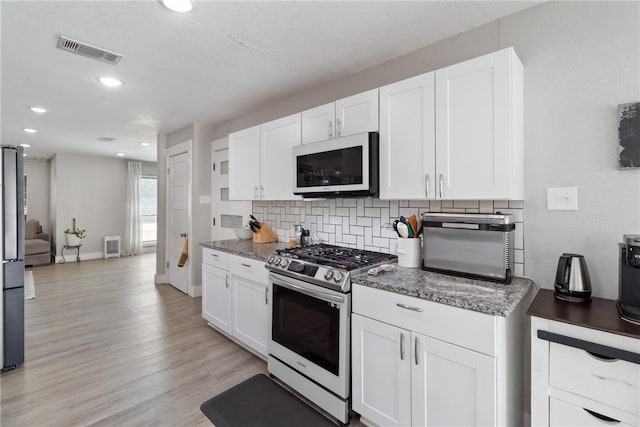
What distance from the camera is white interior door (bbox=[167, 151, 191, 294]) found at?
458cm

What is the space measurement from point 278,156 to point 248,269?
3.45ft

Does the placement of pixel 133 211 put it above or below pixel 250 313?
above

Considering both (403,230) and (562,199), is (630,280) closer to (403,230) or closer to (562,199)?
(562,199)

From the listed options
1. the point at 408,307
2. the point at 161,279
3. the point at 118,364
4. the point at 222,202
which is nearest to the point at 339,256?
the point at 408,307

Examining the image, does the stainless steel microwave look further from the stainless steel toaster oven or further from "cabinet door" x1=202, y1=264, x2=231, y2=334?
"cabinet door" x1=202, y1=264, x2=231, y2=334

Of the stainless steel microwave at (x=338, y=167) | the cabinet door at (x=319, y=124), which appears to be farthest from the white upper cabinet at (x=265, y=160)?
the stainless steel microwave at (x=338, y=167)

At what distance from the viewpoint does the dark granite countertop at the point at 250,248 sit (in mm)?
2614

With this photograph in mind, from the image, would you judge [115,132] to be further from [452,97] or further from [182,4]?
[452,97]

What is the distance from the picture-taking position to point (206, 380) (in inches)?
93.1

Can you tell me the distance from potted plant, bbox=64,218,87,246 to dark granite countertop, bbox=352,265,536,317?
7815 millimetres

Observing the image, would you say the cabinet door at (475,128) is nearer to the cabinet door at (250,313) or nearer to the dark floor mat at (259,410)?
the dark floor mat at (259,410)

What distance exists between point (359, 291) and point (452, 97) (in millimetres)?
1235

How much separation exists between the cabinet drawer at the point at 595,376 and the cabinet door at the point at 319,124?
185cm

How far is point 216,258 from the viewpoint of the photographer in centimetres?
311
